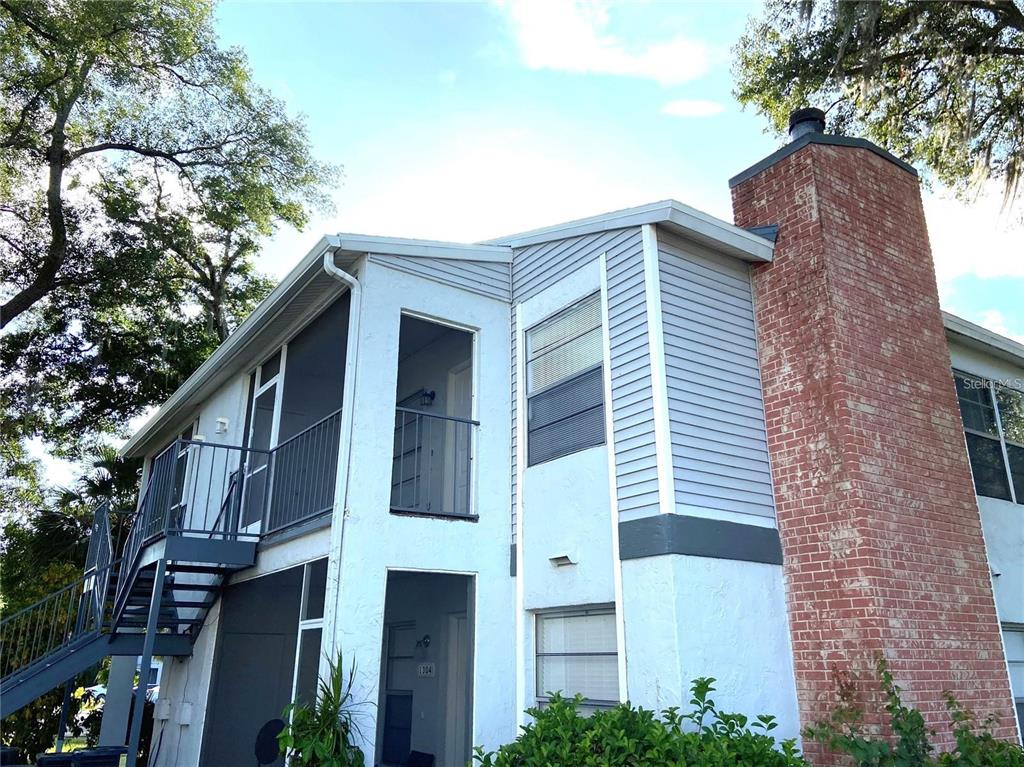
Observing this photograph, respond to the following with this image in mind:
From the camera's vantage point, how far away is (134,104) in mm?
20000

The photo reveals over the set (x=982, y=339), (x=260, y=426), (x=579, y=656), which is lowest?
(x=579, y=656)

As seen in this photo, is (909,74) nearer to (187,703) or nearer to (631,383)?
(631,383)

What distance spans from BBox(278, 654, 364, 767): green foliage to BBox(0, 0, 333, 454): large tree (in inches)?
667

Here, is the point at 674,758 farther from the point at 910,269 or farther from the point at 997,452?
the point at 997,452

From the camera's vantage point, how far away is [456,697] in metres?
9.02

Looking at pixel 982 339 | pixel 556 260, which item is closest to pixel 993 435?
pixel 982 339

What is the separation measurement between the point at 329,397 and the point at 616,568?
682cm

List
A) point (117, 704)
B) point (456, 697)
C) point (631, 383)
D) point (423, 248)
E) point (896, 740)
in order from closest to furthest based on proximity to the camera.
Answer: point (896, 740) → point (631, 383) → point (423, 248) → point (456, 697) → point (117, 704)

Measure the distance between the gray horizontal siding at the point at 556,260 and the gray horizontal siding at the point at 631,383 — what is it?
16mm

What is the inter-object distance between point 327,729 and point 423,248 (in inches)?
182

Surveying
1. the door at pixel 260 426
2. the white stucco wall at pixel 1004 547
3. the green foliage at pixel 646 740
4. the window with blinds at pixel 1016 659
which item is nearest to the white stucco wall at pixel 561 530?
the green foliage at pixel 646 740

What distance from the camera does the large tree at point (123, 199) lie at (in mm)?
18281

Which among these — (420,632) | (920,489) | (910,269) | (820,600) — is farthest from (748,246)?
(420,632)

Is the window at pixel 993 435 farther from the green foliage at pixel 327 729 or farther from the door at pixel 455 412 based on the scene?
the green foliage at pixel 327 729
